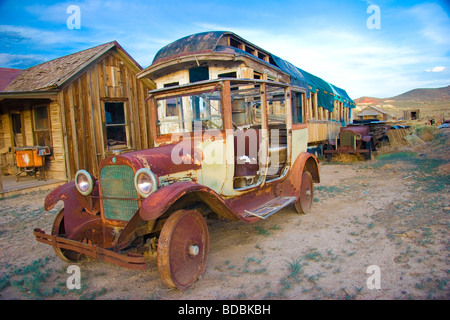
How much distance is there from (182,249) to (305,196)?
10.2ft

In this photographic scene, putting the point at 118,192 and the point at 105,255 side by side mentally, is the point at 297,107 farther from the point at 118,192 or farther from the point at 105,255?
the point at 105,255

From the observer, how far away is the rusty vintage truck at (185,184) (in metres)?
2.90

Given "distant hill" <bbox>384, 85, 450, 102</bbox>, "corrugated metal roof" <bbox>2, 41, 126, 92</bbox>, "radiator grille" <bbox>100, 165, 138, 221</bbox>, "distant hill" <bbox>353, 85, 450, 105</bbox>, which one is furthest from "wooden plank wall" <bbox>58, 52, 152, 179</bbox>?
"distant hill" <bbox>384, 85, 450, 102</bbox>

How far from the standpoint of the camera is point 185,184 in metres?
2.94

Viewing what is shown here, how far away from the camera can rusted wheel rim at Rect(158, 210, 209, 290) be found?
2762 mm

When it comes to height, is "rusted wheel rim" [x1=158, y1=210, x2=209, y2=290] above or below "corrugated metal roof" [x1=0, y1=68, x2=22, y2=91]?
below

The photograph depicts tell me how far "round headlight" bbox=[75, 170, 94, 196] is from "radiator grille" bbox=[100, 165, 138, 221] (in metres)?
0.19

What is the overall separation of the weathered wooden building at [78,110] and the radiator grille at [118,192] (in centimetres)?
533

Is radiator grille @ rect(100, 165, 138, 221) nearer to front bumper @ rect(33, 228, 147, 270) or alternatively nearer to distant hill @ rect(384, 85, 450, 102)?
front bumper @ rect(33, 228, 147, 270)

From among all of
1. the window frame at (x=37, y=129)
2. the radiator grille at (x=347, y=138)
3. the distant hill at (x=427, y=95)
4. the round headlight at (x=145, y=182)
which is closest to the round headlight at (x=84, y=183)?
the round headlight at (x=145, y=182)

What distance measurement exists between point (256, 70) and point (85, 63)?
4.97 m
